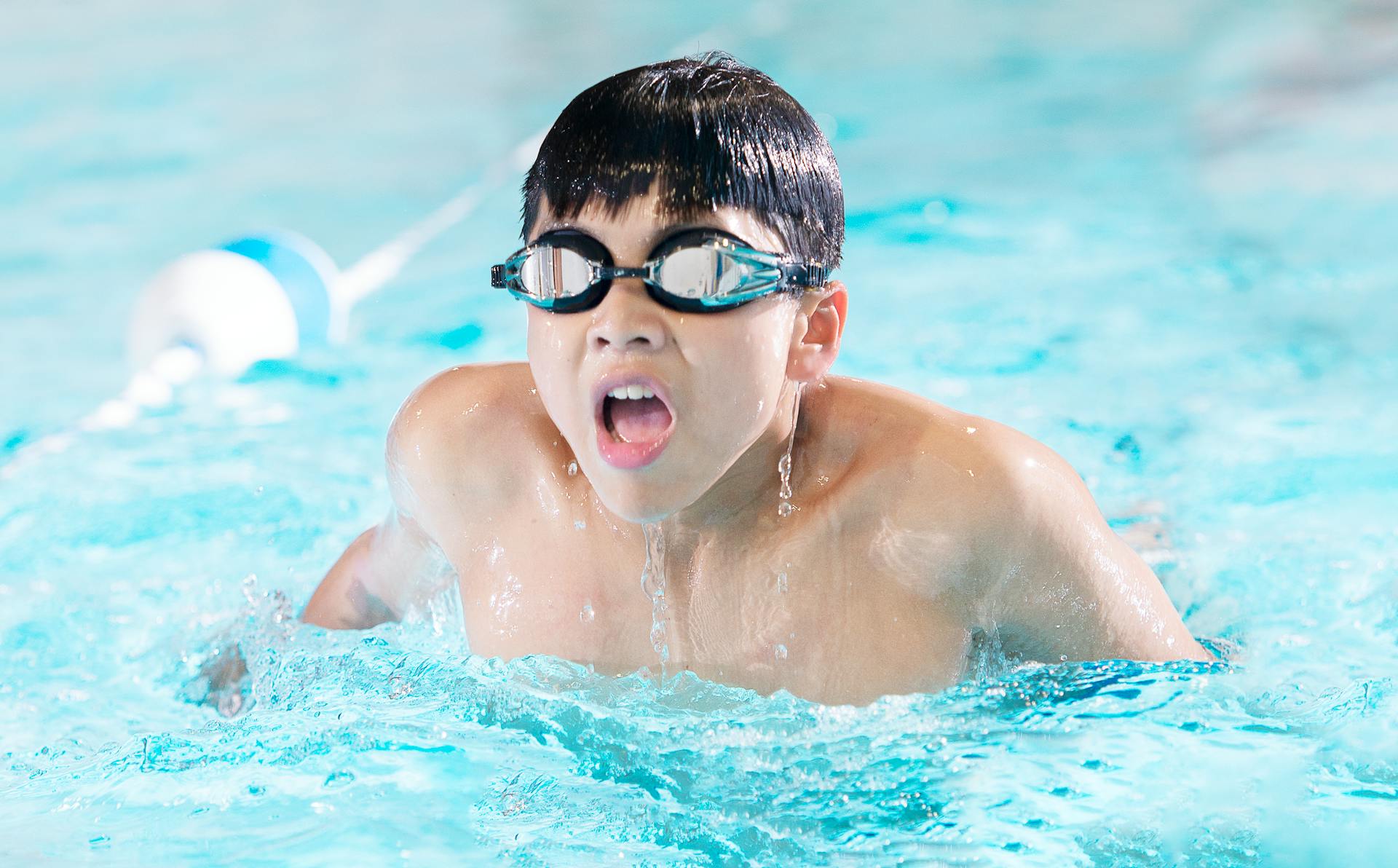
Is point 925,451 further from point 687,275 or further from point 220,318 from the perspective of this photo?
point 220,318

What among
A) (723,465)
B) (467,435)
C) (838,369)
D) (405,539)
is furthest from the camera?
(838,369)

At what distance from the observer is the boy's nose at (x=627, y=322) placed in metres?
1.88

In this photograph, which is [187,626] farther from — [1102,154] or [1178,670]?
[1102,154]

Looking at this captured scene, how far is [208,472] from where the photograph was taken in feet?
12.7

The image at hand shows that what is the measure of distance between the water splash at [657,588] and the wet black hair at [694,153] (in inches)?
20.0

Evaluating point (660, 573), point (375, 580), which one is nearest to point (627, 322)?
point (660, 573)

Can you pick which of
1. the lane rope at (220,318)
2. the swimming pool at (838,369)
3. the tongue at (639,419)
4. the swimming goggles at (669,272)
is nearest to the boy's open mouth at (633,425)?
the tongue at (639,419)

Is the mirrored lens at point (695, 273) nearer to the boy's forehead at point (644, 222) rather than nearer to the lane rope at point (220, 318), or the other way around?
the boy's forehead at point (644, 222)

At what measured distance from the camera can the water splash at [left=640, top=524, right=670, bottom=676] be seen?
2211 mm

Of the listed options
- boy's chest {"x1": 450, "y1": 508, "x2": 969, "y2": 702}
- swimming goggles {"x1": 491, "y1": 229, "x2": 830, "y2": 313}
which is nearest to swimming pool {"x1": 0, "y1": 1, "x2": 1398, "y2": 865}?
boy's chest {"x1": 450, "y1": 508, "x2": 969, "y2": 702}

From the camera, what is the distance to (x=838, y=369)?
4.68 metres

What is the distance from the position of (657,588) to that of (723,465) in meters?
0.31

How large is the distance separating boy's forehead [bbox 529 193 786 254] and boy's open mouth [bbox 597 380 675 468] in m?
0.19

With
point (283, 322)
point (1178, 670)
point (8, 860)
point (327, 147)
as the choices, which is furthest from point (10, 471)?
point (327, 147)
